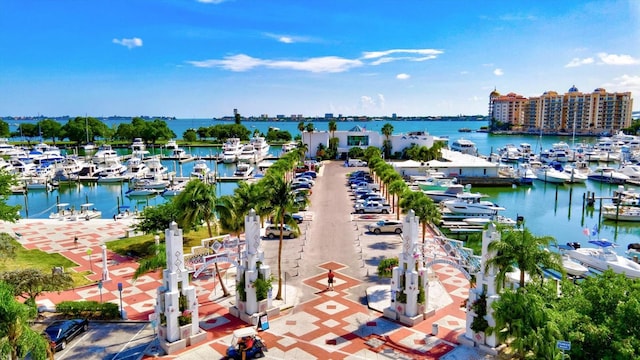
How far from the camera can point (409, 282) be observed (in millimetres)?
23531

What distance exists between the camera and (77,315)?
24375 millimetres

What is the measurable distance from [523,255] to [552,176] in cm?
7125

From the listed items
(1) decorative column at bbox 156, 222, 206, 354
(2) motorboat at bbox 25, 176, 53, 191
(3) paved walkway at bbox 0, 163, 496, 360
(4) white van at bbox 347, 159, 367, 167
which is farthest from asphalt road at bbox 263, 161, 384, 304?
(2) motorboat at bbox 25, 176, 53, 191

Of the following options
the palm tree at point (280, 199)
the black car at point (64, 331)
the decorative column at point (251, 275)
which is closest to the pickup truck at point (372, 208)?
the palm tree at point (280, 199)

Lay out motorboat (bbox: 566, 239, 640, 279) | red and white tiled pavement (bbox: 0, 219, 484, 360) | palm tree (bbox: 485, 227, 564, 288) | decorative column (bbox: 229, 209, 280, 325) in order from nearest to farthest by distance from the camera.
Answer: palm tree (bbox: 485, 227, 564, 288) → red and white tiled pavement (bbox: 0, 219, 484, 360) → decorative column (bbox: 229, 209, 280, 325) → motorboat (bbox: 566, 239, 640, 279)

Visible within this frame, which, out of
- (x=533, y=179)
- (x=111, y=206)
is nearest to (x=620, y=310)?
(x=111, y=206)

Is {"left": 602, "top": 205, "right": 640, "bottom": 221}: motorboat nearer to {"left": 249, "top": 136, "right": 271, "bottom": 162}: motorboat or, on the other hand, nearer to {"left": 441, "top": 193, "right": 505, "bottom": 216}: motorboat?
{"left": 441, "top": 193, "right": 505, "bottom": 216}: motorboat

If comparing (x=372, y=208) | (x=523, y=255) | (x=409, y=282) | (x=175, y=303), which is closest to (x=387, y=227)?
(x=372, y=208)

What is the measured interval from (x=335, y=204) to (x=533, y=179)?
49.1 meters

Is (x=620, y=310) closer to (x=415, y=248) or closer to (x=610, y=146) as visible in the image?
(x=415, y=248)

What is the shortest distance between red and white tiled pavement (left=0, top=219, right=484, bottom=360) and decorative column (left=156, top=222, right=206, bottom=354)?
65cm

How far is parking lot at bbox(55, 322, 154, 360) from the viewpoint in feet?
67.4

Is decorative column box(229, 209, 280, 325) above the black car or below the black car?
above

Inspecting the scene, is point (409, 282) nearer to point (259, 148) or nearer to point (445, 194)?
point (445, 194)
